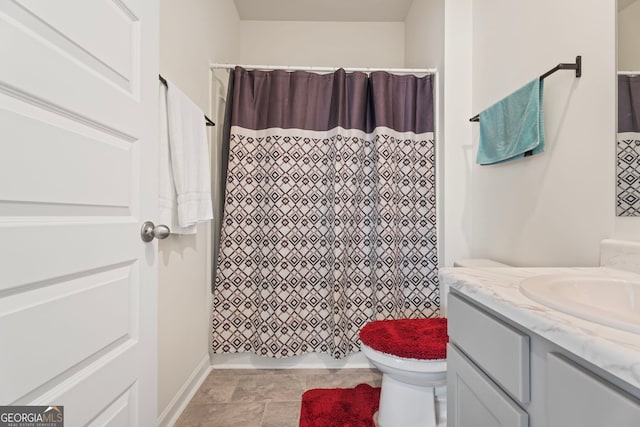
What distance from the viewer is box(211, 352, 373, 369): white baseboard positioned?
73.7 inches

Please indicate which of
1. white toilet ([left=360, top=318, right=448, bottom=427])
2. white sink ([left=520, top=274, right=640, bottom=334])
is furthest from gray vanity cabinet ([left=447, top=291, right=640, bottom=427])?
white toilet ([left=360, top=318, right=448, bottom=427])

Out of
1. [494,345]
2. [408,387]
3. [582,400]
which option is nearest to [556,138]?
[494,345]

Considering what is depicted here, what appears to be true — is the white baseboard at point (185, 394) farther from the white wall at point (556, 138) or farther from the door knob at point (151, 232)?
the white wall at point (556, 138)

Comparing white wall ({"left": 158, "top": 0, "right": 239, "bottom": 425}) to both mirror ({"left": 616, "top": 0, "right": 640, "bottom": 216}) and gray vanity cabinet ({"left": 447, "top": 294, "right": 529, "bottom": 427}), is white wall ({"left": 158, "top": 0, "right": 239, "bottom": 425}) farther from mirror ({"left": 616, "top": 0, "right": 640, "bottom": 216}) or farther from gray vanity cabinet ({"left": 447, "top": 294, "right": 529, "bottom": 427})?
mirror ({"left": 616, "top": 0, "right": 640, "bottom": 216})

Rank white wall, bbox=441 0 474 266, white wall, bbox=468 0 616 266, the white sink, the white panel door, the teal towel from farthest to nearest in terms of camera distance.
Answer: white wall, bbox=441 0 474 266
the teal towel
white wall, bbox=468 0 616 266
the white sink
the white panel door

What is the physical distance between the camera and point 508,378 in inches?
22.0

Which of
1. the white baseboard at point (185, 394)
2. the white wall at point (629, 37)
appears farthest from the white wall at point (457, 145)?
the white baseboard at point (185, 394)

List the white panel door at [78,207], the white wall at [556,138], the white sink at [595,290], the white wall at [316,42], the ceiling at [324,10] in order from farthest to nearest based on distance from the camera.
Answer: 1. the white wall at [316,42]
2. the ceiling at [324,10]
3. the white wall at [556,138]
4. the white sink at [595,290]
5. the white panel door at [78,207]

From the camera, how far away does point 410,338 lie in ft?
4.17

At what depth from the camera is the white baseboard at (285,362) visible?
6.14 feet

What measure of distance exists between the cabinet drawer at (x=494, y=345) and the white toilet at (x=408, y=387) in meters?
0.47

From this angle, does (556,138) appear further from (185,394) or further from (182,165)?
(185,394)

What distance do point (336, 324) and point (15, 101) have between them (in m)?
1.74

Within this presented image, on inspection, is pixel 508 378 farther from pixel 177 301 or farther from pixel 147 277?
pixel 177 301
